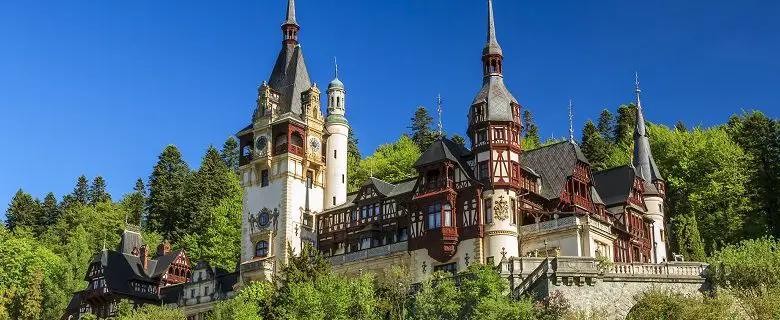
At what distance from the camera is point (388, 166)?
314ft

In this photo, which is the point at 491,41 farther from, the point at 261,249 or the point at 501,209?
the point at 261,249

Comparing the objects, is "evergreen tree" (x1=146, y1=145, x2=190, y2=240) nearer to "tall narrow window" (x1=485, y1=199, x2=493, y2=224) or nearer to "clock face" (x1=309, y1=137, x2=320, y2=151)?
"clock face" (x1=309, y1=137, x2=320, y2=151)

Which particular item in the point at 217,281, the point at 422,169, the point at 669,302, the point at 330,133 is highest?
the point at 330,133

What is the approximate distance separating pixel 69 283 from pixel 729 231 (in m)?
49.7

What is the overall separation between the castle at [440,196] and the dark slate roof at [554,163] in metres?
0.08

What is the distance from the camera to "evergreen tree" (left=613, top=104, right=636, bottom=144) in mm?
102875

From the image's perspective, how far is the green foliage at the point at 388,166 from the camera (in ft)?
310

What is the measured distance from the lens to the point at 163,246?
287 feet

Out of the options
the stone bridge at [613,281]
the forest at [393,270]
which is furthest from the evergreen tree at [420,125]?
the stone bridge at [613,281]

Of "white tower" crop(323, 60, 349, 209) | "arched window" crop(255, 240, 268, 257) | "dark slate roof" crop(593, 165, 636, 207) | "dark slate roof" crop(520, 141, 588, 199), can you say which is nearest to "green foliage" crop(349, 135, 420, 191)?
"white tower" crop(323, 60, 349, 209)

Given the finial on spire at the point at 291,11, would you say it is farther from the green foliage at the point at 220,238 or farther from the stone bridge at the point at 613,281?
the stone bridge at the point at 613,281

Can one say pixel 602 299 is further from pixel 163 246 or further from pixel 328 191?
pixel 163 246

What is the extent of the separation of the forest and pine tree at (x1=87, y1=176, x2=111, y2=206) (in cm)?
A: 15

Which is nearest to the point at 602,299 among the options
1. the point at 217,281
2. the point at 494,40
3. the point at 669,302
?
the point at 669,302
